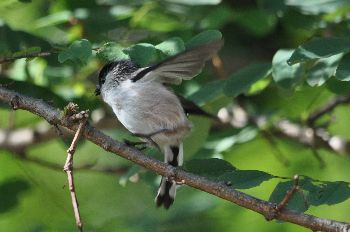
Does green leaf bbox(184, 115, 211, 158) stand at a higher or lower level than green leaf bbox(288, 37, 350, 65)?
lower

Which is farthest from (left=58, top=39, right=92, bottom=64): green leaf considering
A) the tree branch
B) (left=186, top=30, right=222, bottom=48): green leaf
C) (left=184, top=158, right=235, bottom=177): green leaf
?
(left=184, top=158, right=235, bottom=177): green leaf

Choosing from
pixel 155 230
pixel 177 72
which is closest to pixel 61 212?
pixel 155 230

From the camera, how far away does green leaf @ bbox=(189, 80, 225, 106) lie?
4.48m

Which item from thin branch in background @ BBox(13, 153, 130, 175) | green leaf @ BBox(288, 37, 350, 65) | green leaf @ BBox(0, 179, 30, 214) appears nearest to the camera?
green leaf @ BBox(288, 37, 350, 65)

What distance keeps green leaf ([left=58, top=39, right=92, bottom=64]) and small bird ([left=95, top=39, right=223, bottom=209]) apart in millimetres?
339

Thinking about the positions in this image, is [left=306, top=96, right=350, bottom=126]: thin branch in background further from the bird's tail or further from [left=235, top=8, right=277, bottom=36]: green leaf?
the bird's tail

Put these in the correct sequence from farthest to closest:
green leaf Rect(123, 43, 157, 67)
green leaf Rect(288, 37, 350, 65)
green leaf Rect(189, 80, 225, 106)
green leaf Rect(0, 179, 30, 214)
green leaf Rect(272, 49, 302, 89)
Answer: green leaf Rect(0, 179, 30, 214) → green leaf Rect(189, 80, 225, 106) → green leaf Rect(272, 49, 302, 89) → green leaf Rect(288, 37, 350, 65) → green leaf Rect(123, 43, 157, 67)

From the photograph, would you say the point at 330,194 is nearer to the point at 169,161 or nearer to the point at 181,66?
the point at 181,66

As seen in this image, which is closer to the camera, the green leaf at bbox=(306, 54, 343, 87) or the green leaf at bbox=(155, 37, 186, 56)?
the green leaf at bbox=(155, 37, 186, 56)

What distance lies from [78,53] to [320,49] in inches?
44.7

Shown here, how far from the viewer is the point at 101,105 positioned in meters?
5.16

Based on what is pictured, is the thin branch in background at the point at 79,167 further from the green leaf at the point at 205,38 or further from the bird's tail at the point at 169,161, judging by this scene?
the green leaf at the point at 205,38

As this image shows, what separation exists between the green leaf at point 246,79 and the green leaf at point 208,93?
66 millimetres

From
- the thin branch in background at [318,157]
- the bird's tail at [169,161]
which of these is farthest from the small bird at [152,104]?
the thin branch in background at [318,157]
